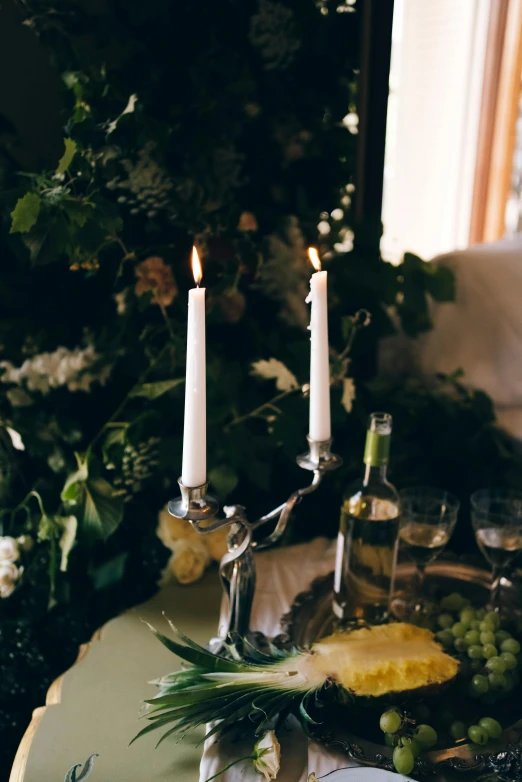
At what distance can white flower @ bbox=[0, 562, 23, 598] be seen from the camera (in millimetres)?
835

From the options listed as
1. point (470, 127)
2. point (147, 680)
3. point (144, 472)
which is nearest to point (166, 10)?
point (144, 472)

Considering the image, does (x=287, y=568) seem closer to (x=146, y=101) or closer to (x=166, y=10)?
(x=146, y=101)

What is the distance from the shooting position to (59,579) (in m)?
0.96

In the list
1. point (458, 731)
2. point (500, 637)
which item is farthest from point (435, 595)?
point (458, 731)

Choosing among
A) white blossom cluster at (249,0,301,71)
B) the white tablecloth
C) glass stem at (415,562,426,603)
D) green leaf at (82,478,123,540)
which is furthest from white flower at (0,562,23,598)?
white blossom cluster at (249,0,301,71)

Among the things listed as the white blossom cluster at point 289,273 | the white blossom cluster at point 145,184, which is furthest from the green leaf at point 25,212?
the white blossom cluster at point 289,273

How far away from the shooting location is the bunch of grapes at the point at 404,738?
2.11 feet

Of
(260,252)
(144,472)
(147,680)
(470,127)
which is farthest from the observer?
(470,127)

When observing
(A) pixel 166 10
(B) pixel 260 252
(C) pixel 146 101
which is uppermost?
(A) pixel 166 10

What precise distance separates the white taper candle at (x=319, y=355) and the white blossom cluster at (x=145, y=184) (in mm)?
319

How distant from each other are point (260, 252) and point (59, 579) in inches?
23.3

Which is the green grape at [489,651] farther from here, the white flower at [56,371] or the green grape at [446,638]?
the white flower at [56,371]

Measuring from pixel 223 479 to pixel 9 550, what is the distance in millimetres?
302

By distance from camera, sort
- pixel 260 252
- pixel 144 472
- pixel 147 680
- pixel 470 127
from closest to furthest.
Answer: pixel 147 680, pixel 144 472, pixel 260 252, pixel 470 127
